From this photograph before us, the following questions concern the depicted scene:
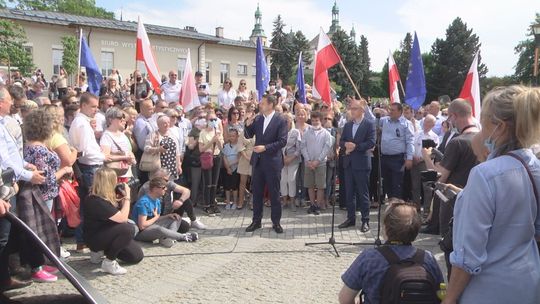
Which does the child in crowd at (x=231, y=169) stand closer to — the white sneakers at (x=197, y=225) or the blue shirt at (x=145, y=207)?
the white sneakers at (x=197, y=225)

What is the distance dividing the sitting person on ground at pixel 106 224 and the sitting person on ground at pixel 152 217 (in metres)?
1.03

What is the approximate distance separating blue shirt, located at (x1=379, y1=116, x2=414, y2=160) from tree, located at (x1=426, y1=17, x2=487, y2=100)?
2070 inches

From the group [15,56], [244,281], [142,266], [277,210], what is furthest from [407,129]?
[15,56]

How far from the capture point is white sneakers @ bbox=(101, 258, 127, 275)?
5871mm

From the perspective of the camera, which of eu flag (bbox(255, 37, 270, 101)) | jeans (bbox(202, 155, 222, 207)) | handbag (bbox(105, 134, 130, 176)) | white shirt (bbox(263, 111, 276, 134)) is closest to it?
handbag (bbox(105, 134, 130, 176))

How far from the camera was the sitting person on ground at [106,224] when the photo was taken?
5.88 meters

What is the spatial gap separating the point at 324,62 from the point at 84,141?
189 inches

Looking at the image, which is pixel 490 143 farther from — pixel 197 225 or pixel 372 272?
pixel 197 225

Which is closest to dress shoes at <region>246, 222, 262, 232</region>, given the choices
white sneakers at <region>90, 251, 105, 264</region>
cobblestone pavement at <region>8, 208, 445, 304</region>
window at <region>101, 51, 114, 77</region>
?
cobblestone pavement at <region>8, 208, 445, 304</region>

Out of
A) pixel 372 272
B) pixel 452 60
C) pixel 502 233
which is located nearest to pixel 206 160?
pixel 372 272

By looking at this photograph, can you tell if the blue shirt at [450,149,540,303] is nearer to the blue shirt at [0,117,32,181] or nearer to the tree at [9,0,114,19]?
the blue shirt at [0,117,32,181]

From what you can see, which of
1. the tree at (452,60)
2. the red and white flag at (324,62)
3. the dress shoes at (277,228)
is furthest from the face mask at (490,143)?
the tree at (452,60)

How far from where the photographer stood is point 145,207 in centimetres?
712

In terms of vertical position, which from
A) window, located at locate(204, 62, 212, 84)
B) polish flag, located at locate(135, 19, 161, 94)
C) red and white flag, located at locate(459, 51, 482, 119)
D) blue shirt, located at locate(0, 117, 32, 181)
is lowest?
blue shirt, located at locate(0, 117, 32, 181)
